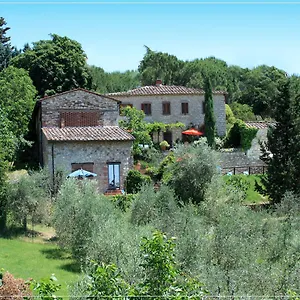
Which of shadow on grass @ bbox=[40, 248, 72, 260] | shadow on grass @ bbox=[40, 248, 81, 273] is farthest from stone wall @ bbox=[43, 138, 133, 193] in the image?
shadow on grass @ bbox=[40, 248, 81, 273]

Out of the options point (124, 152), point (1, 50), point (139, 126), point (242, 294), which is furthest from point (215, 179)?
point (1, 50)

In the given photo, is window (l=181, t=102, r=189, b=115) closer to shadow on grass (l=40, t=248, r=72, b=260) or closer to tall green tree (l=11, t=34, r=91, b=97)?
→ tall green tree (l=11, t=34, r=91, b=97)

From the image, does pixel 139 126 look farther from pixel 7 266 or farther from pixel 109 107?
pixel 7 266

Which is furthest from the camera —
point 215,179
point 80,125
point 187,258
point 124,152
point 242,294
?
point 80,125

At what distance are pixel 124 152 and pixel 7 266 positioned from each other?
13957 millimetres

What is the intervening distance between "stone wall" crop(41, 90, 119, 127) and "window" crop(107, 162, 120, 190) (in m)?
3.76

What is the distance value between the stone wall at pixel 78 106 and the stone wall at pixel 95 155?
2429mm

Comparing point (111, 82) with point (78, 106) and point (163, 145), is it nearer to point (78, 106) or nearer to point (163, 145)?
point (163, 145)

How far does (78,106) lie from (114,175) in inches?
203

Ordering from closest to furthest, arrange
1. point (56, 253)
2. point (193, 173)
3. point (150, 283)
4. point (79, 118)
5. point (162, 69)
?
point (150, 283) → point (56, 253) → point (193, 173) → point (79, 118) → point (162, 69)

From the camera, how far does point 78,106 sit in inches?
1391

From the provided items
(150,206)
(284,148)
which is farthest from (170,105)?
(150,206)

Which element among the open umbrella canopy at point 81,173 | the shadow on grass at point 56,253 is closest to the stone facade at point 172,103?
the open umbrella canopy at point 81,173

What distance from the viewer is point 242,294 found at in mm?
13469
